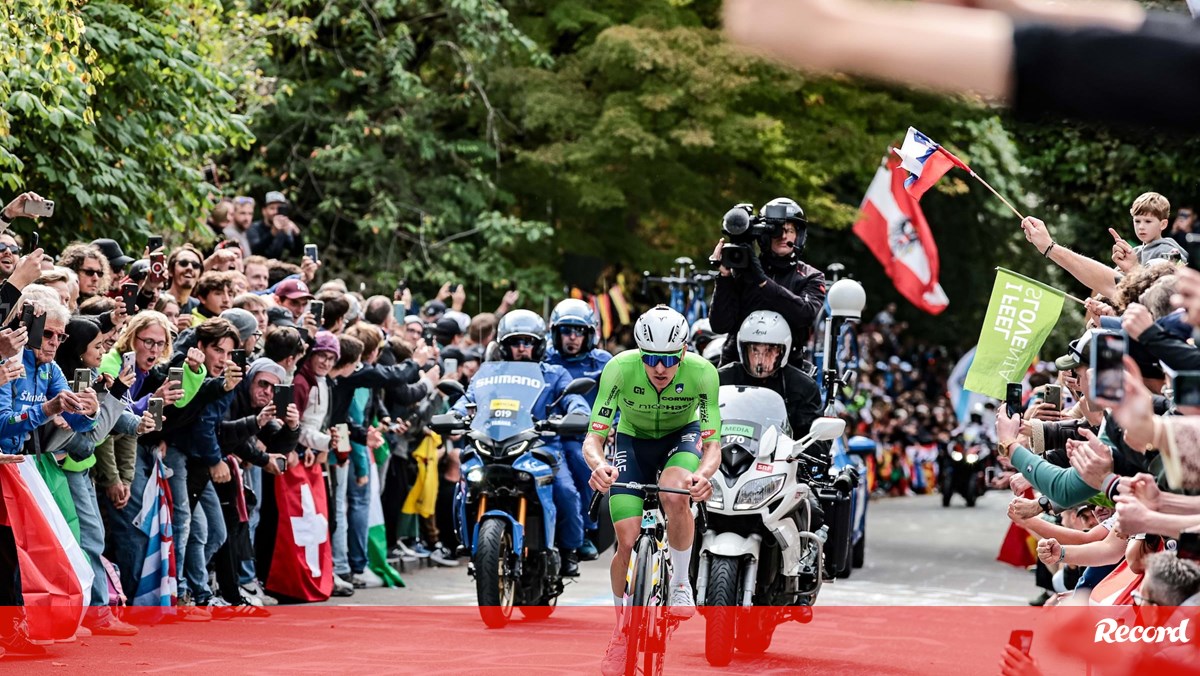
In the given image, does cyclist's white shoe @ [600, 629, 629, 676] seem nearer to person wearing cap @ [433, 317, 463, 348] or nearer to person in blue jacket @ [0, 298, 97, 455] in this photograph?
person in blue jacket @ [0, 298, 97, 455]

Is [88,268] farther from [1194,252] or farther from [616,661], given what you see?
[1194,252]

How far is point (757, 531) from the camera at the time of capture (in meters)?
11.2

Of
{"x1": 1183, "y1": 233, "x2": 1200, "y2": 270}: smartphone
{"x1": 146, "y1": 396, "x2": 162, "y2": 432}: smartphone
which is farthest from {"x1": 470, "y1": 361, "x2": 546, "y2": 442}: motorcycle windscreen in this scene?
{"x1": 1183, "y1": 233, "x2": 1200, "y2": 270}: smartphone

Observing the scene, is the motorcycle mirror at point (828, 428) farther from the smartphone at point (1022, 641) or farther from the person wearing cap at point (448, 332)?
the person wearing cap at point (448, 332)

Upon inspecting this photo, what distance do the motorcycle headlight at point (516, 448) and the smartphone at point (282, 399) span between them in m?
1.54

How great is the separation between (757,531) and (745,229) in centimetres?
210

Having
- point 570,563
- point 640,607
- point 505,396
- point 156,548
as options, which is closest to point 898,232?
point 570,563

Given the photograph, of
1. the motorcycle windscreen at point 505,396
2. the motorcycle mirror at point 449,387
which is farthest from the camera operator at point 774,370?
the motorcycle mirror at point 449,387

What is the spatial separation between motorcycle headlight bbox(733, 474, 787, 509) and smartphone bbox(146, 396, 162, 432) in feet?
11.2

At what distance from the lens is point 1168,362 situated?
637 cm

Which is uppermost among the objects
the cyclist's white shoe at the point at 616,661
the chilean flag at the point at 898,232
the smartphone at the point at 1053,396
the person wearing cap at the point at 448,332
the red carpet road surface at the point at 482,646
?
the chilean flag at the point at 898,232

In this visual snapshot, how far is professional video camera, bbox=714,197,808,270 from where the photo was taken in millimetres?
12164

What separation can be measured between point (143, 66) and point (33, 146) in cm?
140

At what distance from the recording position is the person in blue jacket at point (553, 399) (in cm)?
1330
